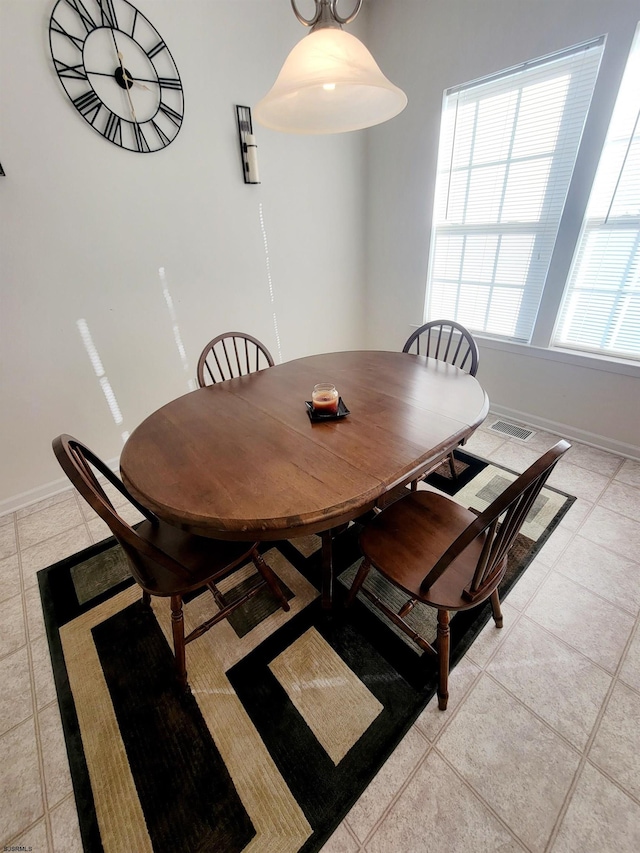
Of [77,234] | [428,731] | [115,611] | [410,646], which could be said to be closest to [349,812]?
[428,731]

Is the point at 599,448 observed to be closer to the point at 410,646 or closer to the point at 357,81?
the point at 410,646

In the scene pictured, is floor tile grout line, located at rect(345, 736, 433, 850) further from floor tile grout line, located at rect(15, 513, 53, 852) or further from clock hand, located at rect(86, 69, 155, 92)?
clock hand, located at rect(86, 69, 155, 92)

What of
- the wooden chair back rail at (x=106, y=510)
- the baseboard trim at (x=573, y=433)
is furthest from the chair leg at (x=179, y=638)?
the baseboard trim at (x=573, y=433)

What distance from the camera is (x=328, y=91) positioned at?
1.22 meters

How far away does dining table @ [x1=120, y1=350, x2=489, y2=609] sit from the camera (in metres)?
0.92

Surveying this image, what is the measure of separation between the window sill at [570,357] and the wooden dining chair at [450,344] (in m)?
0.19

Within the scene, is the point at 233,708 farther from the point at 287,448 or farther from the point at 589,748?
the point at 589,748

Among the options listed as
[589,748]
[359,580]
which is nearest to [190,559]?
[359,580]

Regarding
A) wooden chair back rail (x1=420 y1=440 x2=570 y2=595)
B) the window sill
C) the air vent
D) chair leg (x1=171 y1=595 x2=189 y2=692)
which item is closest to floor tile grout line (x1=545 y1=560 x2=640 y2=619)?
wooden chair back rail (x1=420 y1=440 x2=570 y2=595)

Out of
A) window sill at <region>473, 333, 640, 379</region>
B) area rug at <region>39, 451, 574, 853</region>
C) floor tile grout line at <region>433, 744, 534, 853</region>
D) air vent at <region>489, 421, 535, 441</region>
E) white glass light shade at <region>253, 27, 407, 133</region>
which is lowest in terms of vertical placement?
floor tile grout line at <region>433, 744, 534, 853</region>

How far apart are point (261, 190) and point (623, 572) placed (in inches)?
120

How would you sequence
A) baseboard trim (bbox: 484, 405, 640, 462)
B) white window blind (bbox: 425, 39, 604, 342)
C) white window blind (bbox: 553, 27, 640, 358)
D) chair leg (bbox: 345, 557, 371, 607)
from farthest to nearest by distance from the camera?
baseboard trim (bbox: 484, 405, 640, 462) → white window blind (bbox: 425, 39, 604, 342) → white window blind (bbox: 553, 27, 640, 358) → chair leg (bbox: 345, 557, 371, 607)

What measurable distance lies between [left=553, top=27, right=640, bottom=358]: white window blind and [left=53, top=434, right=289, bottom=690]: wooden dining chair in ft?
8.17

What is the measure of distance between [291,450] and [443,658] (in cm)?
81
